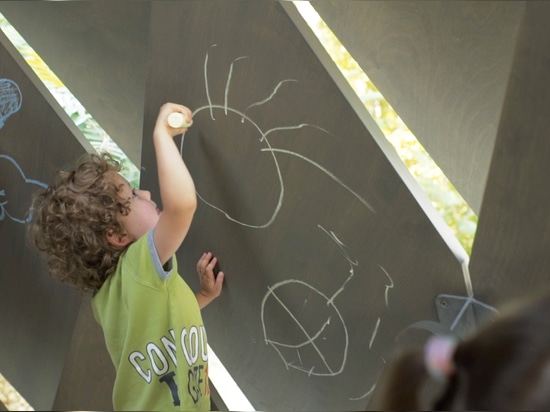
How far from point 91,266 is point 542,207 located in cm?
100

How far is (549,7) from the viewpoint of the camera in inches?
68.6

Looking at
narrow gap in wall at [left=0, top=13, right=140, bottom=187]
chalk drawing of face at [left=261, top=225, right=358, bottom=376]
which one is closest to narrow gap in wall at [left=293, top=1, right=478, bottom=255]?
narrow gap in wall at [left=0, top=13, right=140, bottom=187]

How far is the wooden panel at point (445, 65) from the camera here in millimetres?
1936

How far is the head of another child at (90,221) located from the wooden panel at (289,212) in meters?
0.19

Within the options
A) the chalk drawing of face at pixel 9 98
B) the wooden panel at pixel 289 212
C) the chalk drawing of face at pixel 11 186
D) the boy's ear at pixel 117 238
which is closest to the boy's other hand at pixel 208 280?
the wooden panel at pixel 289 212

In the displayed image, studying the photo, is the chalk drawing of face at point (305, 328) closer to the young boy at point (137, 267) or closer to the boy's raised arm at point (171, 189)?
the young boy at point (137, 267)

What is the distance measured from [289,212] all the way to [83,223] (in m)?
0.47

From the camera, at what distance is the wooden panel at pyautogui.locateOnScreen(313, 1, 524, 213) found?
1.94 m

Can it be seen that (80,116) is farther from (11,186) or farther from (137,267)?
(137,267)

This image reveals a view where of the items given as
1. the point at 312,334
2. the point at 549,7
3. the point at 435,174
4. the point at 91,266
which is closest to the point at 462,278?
the point at 312,334

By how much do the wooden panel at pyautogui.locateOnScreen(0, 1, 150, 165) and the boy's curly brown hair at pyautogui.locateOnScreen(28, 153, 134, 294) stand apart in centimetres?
34

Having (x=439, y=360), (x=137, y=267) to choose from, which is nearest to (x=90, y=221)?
(x=137, y=267)

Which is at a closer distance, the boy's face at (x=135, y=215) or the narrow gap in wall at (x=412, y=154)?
the boy's face at (x=135, y=215)

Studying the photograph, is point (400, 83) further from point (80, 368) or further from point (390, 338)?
point (80, 368)
